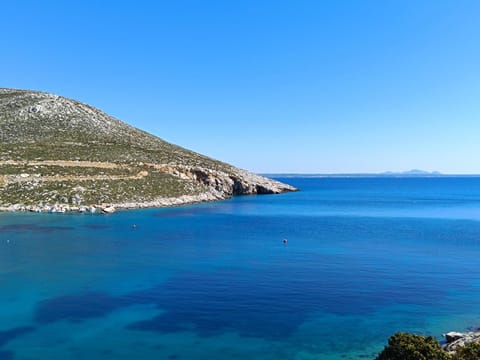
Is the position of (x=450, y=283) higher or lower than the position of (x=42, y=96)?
lower

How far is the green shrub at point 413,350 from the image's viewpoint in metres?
15.3

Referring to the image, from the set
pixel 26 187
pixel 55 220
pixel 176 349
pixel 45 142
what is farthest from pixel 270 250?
pixel 45 142

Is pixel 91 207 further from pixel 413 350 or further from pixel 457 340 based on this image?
pixel 413 350

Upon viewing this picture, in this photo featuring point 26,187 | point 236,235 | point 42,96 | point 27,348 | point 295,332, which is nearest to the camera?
point 27,348

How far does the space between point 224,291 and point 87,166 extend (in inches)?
2840

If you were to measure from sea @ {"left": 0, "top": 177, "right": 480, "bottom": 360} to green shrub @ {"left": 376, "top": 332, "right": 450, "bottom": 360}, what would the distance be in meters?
4.09

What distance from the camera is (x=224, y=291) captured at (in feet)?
99.7

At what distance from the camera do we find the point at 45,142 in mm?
105000

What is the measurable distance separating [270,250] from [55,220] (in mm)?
39251

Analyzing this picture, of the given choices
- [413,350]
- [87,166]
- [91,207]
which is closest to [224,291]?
[413,350]

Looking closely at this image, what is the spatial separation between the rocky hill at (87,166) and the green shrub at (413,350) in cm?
7148

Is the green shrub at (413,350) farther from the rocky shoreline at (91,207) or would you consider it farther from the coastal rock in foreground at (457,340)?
the rocky shoreline at (91,207)

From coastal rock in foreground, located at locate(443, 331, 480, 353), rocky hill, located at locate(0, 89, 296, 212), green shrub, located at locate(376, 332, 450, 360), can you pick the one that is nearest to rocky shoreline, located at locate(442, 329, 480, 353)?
coastal rock in foreground, located at locate(443, 331, 480, 353)

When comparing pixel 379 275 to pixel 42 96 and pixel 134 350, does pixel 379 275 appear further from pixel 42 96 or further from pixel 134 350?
pixel 42 96
